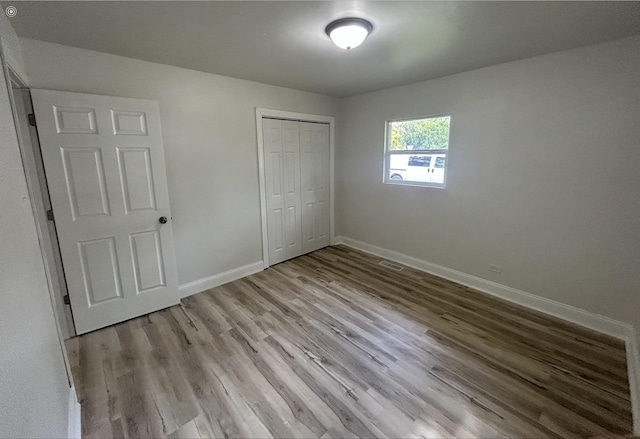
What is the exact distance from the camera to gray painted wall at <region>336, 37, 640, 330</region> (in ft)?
7.16

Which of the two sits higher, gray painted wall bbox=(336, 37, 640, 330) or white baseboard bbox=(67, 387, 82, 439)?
gray painted wall bbox=(336, 37, 640, 330)

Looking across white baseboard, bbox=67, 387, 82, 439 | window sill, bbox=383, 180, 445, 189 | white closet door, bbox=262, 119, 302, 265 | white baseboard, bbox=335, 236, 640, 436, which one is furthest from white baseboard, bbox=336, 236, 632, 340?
white baseboard, bbox=67, 387, 82, 439

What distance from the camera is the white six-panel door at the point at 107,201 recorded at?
2145 millimetres

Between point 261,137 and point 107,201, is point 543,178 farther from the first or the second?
point 107,201

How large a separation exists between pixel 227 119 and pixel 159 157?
90 cm

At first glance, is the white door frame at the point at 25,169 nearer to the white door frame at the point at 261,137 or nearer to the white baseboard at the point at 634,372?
the white door frame at the point at 261,137

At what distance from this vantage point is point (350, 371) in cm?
196

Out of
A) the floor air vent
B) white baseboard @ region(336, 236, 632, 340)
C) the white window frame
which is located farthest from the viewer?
the floor air vent

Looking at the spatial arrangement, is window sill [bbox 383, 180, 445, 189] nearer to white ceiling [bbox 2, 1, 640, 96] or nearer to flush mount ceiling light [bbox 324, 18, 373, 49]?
white ceiling [bbox 2, 1, 640, 96]

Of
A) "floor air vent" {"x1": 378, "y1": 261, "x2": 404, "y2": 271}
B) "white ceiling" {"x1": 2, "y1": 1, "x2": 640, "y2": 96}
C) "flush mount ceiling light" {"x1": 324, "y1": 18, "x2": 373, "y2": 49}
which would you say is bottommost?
"floor air vent" {"x1": 378, "y1": 261, "x2": 404, "y2": 271}

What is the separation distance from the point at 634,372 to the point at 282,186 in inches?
147

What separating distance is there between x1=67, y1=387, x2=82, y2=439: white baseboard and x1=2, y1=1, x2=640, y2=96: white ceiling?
236 cm

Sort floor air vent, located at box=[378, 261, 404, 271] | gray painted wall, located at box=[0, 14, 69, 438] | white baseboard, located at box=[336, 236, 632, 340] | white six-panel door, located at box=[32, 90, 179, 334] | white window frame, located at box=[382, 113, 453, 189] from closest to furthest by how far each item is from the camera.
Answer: gray painted wall, located at box=[0, 14, 69, 438]
white six-panel door, located at box=[32, 90, 179, 334]
white baseboard, located at box=[336, 236, 632, 340]
white window frame, located at box=[382, 113, 453, 189]
floor air vent, located at box=[378, 261, 404, 271]

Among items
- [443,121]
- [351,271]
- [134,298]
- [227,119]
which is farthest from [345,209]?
[134,298]
